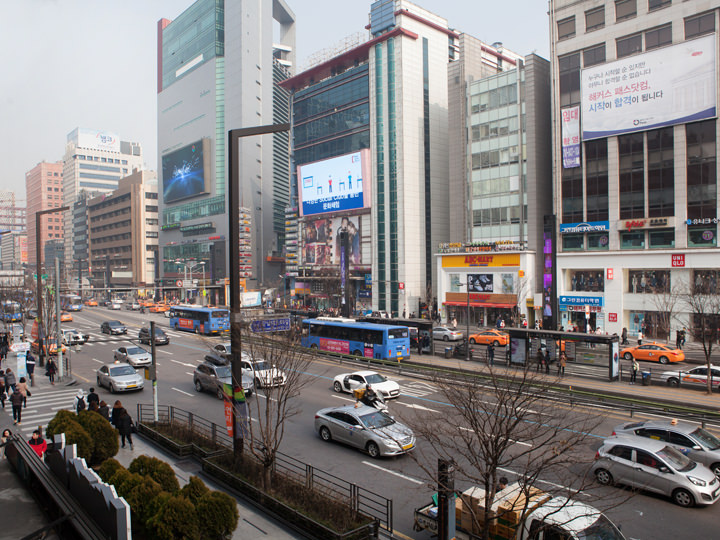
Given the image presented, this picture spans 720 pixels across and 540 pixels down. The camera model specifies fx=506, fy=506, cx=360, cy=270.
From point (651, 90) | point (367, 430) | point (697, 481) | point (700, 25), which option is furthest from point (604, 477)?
point (700, 25)

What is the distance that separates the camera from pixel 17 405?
813 inches

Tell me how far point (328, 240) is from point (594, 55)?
44.9 meters

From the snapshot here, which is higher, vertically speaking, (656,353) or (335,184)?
(335,184)

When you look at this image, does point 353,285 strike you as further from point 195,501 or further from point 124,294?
point 124,294

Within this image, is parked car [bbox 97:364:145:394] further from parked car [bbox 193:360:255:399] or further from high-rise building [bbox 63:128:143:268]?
high-rise building [bbox 63:128:143:268]

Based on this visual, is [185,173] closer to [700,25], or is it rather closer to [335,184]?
[335,184]

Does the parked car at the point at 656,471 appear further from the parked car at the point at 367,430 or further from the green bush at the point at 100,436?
the green bush at the point at 100,436

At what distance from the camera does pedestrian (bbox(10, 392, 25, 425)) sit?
20.6 metres

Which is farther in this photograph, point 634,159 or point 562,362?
point 634,159

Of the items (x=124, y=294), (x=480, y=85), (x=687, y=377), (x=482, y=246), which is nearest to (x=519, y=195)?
(x=482, y=246)

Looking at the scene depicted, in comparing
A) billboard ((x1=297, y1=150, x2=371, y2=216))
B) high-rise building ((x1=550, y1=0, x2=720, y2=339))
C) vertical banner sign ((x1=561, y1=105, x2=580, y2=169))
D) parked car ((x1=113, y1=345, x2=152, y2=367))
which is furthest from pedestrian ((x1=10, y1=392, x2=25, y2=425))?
billboard ((x1=297, y1=150, x2=371, y2=216))

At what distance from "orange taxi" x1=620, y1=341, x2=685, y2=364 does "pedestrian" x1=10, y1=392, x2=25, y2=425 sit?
119 ft

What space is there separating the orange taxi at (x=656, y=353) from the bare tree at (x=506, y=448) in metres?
16.8

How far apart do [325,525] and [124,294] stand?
473 ft
